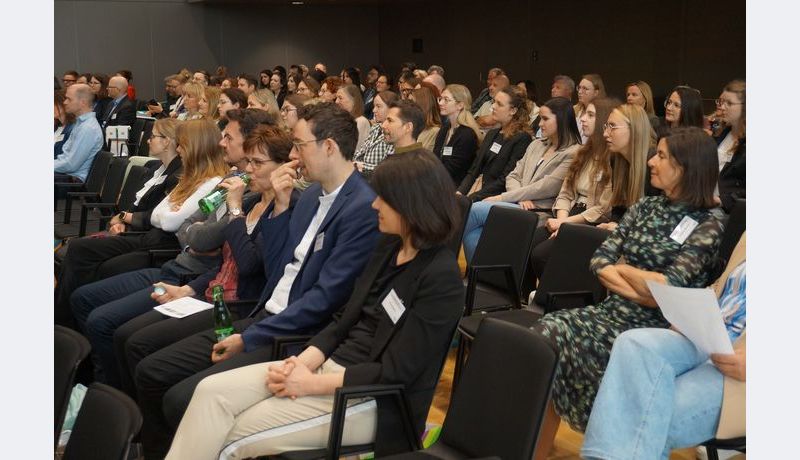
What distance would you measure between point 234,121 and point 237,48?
14572mm

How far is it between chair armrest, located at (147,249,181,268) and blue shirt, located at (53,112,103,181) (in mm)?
3346

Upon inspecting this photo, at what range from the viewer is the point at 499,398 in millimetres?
2039

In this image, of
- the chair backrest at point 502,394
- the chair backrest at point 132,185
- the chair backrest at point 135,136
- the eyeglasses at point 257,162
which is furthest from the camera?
the chair backrest at point 135,136

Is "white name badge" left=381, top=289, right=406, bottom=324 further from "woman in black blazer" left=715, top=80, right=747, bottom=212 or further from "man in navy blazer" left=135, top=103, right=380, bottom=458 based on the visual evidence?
"woman in black blazer" left=715, top=80, right=747, bottom=212

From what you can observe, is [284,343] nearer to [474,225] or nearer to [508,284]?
[508,284]

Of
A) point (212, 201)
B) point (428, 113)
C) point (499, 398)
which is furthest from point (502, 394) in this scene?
point (428, 113)

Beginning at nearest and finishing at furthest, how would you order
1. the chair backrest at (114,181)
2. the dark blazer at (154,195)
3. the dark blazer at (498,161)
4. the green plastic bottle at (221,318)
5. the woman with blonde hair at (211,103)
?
the green plastic bottle at (221,318) → the dark blazer at (154,195) → the dark blazer at (498,161) → the chair backrest at (114,181) → the woman with blonde hair at (211,103)

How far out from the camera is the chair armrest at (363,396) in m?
2.15

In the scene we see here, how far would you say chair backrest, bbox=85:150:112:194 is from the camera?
258 inches

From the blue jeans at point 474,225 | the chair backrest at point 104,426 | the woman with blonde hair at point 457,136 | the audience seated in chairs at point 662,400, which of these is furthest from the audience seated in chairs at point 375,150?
the chair backrest at point 104,426

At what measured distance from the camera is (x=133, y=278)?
13.4 feet

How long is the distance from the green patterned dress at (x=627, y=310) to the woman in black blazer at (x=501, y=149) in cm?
253

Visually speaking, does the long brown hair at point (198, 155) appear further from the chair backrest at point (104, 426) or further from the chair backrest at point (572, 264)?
the chair backrest at point (104, 426)

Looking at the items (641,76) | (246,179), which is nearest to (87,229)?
(246,179)
